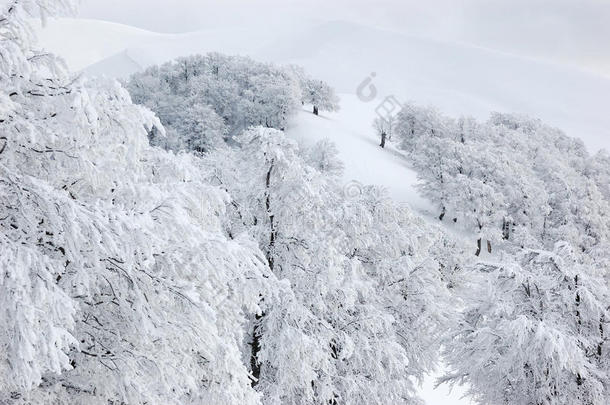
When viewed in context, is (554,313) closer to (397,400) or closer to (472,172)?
(397,400)

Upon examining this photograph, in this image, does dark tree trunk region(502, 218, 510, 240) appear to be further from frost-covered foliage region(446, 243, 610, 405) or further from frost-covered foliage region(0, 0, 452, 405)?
frost-covered foliage region(0, 0, 452, 405)

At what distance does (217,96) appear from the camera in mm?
83000

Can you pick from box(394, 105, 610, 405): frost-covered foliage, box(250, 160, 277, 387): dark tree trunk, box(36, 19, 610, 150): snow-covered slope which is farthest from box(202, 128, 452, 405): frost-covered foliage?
box(36, 19, 610, 150): snow-covered slope

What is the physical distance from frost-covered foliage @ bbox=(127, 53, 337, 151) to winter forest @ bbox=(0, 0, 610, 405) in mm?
56134

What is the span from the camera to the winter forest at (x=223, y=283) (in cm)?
549

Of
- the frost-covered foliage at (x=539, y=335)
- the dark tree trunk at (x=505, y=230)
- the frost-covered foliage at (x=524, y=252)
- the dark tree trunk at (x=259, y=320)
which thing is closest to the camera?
the dark tree trunk at (x=259, y=320)

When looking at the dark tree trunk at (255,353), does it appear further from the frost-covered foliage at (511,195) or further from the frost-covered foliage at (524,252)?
the frost-covered foliage at (511,195)

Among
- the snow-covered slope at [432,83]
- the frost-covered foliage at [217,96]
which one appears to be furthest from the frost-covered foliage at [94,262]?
the snow-covered slope at [432,83]

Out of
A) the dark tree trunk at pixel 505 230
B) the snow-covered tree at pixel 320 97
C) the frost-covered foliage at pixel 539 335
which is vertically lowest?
the dark tree trunk at pixel 505 230

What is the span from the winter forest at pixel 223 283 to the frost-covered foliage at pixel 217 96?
56.1 metres

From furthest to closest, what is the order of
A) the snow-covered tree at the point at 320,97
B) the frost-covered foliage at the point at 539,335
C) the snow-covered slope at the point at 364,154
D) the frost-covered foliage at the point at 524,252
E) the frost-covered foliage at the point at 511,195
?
the snow-covered tree at the point at 320,97 → the snow-covered slope at the point at 364,154 → the frost-covered foliage at the point at 511,195 → the frost-covered foliage at the point at 524,252 → the frost-covered foliage at the point at 539,335

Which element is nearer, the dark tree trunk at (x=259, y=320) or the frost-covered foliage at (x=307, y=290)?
the frost-covered foliage at (x=307, y=290)

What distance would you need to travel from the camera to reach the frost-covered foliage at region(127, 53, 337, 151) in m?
73.1

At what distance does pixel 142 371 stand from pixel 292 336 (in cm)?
497
